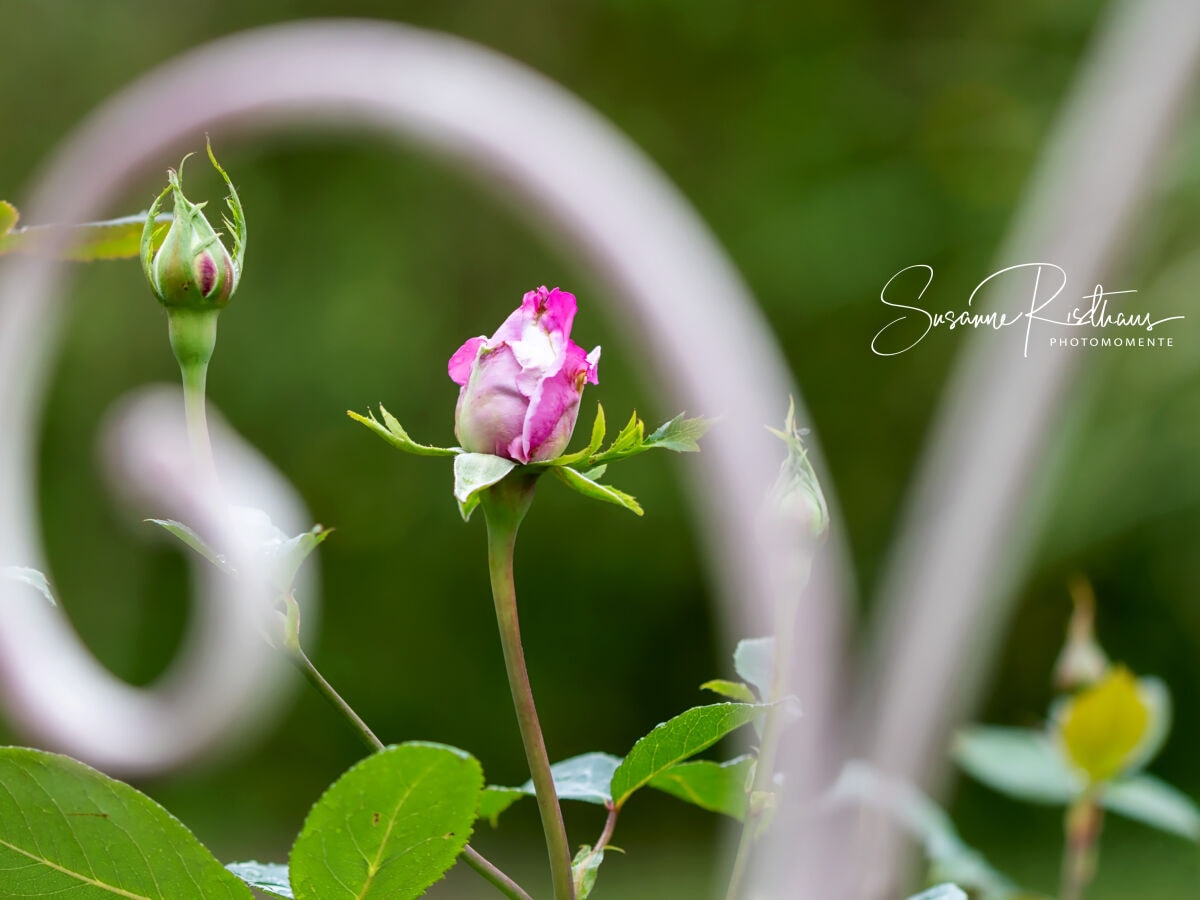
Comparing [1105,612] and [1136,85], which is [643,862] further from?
[1136,85]

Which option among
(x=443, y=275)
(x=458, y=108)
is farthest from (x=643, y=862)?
(x=458, y=108)

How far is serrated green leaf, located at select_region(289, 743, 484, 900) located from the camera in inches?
4.8

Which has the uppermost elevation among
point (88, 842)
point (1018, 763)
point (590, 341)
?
point (590, 341)

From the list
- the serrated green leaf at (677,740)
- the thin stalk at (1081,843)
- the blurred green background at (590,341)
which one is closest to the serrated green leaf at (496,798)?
the serrated green leaf at (677,740)

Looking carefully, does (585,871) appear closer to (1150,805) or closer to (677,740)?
(677,740)

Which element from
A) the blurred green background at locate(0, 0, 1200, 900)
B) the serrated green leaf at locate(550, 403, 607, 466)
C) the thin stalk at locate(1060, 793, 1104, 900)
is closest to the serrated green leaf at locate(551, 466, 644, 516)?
the serrated green leaf at locate(550, 403, 607, 466)

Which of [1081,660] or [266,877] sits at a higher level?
[1081,660]

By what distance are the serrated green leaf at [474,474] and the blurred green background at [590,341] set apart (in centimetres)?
166

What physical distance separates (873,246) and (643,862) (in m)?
1.06

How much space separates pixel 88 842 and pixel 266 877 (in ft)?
0.11

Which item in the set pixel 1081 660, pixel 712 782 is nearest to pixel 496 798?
pixel 712 782

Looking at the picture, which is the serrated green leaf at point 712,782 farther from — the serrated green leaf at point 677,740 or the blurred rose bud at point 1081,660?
the blurred rose bud at point 1081,660

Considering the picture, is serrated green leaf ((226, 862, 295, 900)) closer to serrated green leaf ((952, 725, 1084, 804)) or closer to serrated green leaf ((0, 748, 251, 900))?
serrated green leaf ((0, 748, 251, 900))

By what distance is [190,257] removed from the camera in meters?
0.15
